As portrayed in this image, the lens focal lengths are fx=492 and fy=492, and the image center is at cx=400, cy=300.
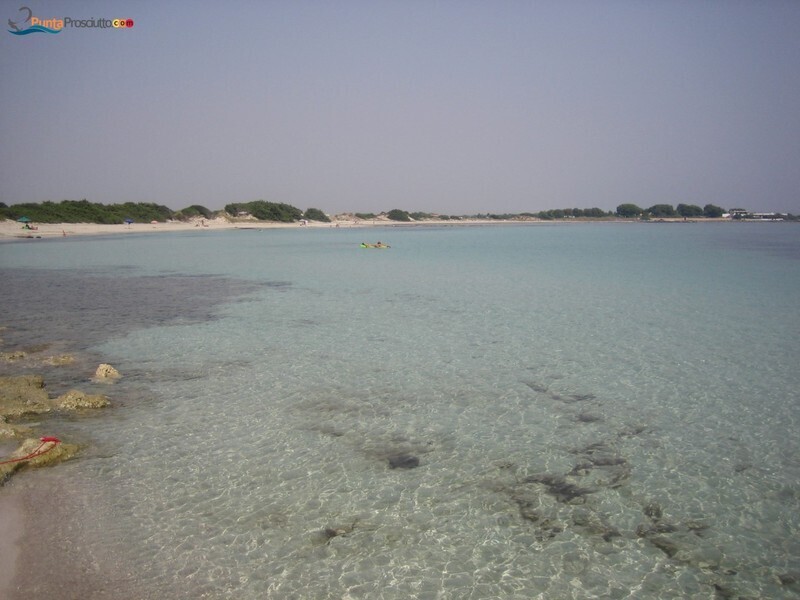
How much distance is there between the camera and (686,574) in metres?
4.20

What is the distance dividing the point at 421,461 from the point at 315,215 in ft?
437

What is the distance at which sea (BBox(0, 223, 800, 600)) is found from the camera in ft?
13.9

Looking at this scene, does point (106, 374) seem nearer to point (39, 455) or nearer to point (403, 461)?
point (39, 455)

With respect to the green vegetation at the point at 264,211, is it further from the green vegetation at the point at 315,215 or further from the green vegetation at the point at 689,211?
the green vegetation at the point at 689,211

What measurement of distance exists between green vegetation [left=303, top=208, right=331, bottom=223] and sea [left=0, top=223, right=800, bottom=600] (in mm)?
121708

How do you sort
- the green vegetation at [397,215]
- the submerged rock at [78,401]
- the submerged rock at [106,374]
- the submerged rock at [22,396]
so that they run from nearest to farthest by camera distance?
the submerged rock at [22,396] < the submerged rock at [78,401] < the submerged rock at [106,374] < the green vegetation at [397,215]

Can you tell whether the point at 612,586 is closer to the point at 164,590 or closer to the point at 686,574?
the point at 686,574

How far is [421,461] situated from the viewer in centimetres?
616

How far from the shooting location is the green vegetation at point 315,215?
438ft

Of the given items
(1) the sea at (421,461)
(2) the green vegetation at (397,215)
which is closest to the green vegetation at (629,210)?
(2) the green vegetation at (397,215)

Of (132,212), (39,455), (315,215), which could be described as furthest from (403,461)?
(315,215)

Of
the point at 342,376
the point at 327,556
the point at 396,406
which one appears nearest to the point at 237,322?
the point at 342,376

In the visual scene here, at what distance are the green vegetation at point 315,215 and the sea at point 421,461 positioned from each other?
122 meters

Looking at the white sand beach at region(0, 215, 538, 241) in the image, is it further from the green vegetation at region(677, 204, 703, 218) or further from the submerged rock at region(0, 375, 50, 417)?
the green vegetation at region(677, 204, 703, 218)
